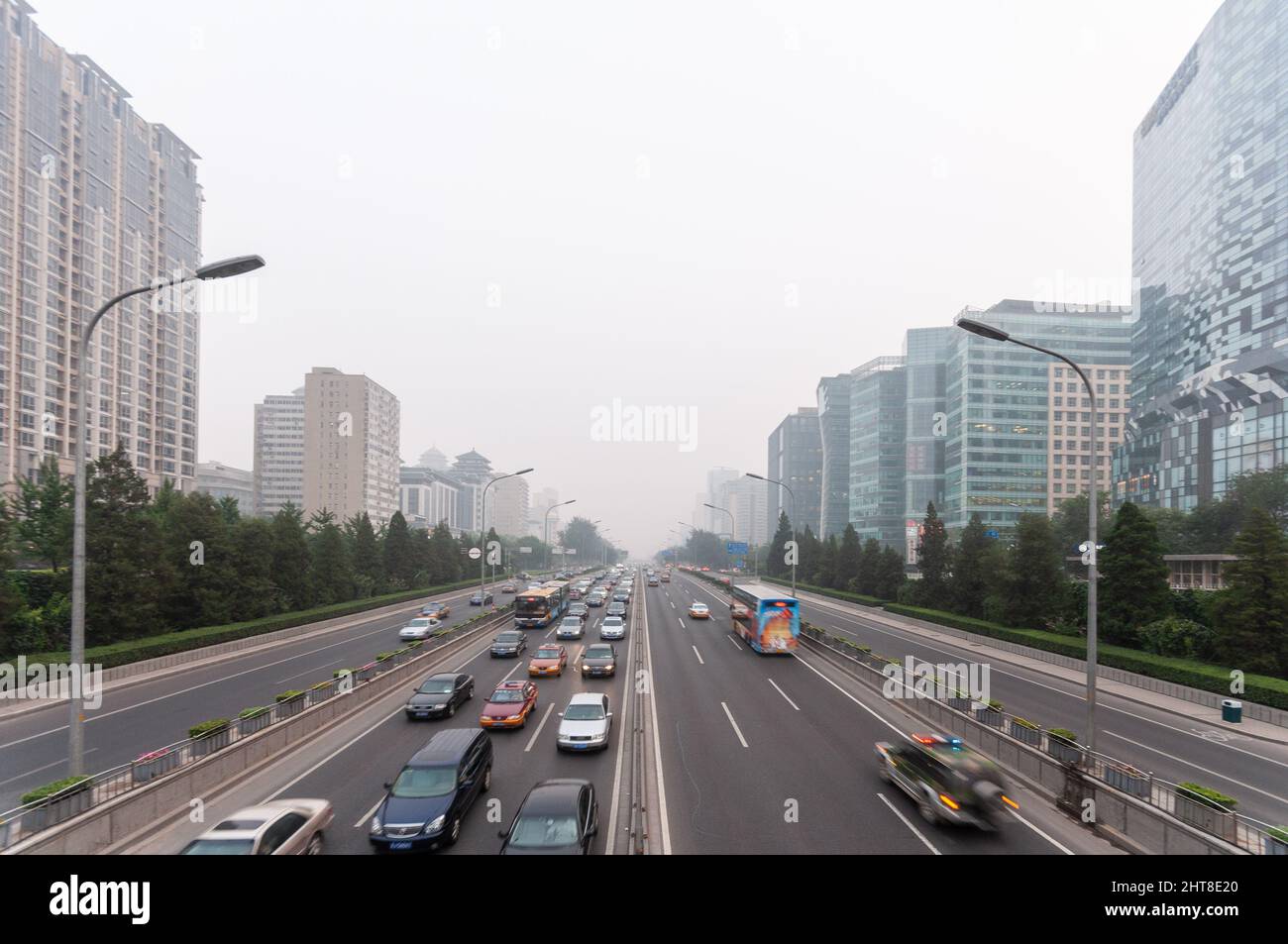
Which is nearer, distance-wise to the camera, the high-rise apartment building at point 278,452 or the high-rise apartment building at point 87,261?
the high-rise apartment building at point 87,261

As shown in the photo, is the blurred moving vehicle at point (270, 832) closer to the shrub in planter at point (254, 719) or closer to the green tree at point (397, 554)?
the shrub in planter at point (254, 719)

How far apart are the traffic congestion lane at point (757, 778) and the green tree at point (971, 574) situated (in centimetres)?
2555

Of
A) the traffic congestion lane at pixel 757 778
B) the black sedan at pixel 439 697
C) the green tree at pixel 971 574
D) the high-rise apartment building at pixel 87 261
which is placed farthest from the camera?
→ the high-rise apartment building at pixel 87 261

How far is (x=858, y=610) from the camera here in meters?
55.9

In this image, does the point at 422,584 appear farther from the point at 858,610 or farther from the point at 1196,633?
the point at 1196,633

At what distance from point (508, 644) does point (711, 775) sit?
1795cm

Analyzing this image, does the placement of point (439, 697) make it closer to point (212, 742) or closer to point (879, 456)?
point (212, 742)

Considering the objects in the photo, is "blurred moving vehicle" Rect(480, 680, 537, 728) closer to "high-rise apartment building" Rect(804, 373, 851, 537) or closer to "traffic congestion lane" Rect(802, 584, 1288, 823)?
"traffic congestion lane" Rect(802, 584, 1288, 823)

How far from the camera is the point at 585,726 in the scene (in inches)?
626

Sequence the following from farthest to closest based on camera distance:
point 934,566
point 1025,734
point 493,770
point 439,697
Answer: point 934,566, point 439,697, point 1025,734, point 493,770

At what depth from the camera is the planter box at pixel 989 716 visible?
1585cm

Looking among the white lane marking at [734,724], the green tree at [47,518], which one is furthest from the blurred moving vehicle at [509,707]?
the green tree at [47,518]

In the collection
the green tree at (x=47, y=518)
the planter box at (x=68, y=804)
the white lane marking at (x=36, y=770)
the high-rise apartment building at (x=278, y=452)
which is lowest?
the white lane marking at (x=36, y=770)

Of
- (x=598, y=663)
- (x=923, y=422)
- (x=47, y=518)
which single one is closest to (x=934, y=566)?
(x=598, y=663)
